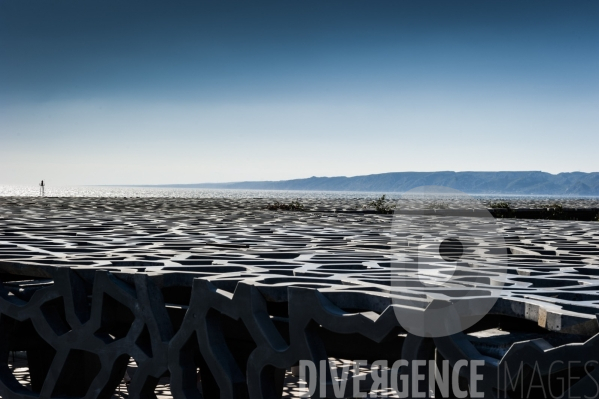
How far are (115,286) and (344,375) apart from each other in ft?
7.68

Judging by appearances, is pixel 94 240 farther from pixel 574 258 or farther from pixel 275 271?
pixel 574 258

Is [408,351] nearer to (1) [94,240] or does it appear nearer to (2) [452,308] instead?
(2) [452,308]

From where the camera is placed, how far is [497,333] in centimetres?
512

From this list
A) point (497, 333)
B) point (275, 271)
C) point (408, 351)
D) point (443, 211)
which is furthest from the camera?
point (443, 211)

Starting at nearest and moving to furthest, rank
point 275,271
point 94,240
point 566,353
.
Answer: point 566,353
point 275,271
point 94,240

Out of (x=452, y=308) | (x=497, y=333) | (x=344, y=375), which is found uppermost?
(x=452, y=308)

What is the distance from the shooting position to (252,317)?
5199 mm

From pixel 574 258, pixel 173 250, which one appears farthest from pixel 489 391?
pixel 173 250

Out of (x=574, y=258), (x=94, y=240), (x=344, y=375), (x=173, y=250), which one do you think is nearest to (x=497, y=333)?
(x=344, y=375)

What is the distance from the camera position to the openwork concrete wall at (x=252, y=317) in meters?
4.44

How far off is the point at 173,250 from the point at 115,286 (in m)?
3.15

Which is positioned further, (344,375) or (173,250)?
(173,250)

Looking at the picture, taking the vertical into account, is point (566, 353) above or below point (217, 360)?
above

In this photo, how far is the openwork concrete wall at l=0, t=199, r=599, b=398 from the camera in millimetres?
4441
